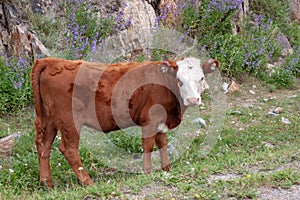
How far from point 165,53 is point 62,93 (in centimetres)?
602

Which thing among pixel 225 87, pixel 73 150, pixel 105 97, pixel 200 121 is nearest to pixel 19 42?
pixel 200 121

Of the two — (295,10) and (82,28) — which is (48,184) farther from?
(295,10)

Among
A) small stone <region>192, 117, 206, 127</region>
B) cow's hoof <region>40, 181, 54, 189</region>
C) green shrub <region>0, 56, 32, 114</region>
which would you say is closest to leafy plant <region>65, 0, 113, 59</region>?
green shrub <region>0, 56, 32, 114</region>

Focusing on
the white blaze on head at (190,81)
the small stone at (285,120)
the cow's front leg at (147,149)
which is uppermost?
the white blaze on head at (190,81)

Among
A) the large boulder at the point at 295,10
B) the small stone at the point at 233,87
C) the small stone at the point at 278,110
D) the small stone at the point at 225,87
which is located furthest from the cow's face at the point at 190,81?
the large boulder at the point at 295,10

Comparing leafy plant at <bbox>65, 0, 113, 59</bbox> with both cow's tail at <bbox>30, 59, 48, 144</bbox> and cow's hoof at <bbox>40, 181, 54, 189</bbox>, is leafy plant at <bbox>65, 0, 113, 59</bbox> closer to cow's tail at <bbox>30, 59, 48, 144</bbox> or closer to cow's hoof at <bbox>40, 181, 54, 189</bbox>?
cow's tail at <bbox>30, 59, 48, 144</bbox>

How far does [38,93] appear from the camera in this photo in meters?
6.09

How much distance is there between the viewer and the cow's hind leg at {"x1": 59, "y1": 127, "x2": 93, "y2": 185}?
236 inches

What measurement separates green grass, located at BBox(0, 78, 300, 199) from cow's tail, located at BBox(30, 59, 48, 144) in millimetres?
708

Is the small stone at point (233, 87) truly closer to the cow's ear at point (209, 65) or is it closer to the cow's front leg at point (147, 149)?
the cow's ear at point (209, 65)

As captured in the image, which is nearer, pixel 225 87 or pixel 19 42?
pixel 19 42

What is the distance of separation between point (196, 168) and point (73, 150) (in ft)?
5.41

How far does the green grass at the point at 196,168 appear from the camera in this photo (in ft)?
16.8

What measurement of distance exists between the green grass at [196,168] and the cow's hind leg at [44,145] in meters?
0.21
